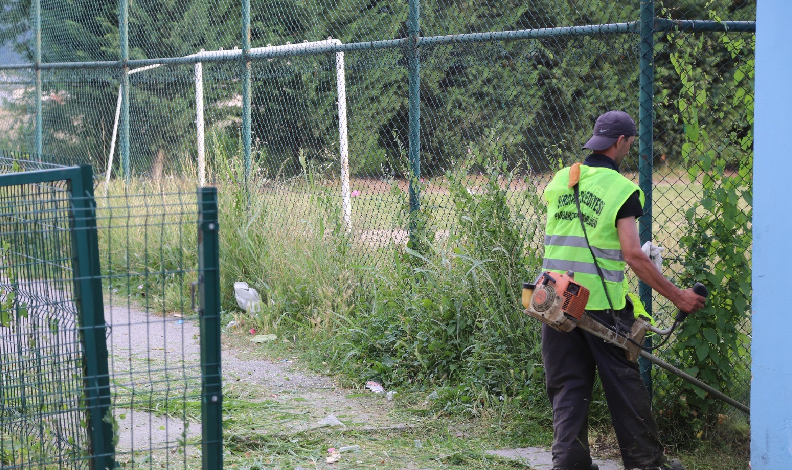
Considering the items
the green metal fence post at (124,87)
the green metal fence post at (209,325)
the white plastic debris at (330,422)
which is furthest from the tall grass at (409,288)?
the green metal fence post at (124,87)

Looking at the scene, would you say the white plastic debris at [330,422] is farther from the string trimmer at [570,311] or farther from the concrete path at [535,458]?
the string trimmer at [570,311]

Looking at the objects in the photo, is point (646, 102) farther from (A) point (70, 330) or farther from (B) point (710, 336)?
(A) point (70, 330)

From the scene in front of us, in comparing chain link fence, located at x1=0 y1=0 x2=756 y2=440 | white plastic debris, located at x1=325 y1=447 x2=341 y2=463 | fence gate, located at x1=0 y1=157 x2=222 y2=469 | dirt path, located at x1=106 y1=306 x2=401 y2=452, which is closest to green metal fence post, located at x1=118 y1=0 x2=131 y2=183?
chain link fence, located at x1=0 y1=0 x2=756 y2=440

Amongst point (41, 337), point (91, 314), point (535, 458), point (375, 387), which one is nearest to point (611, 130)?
point (535, 458)

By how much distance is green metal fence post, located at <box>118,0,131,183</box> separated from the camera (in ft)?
33.3

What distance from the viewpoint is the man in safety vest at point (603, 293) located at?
149 inches

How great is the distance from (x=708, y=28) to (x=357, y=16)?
4.35 m

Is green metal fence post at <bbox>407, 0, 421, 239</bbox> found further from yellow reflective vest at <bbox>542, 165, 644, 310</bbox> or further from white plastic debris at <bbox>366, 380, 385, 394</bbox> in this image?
yellow reflective vest at <bbox>542, 165, 644, 310</bbox>

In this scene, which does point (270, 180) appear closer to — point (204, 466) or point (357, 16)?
point (357, 16)

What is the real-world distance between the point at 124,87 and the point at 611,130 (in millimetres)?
7794

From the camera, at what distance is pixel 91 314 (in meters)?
3.19

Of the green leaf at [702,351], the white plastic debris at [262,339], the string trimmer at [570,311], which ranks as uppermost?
the string trimmer at [570,311]

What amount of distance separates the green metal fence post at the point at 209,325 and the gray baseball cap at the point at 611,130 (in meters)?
1.89

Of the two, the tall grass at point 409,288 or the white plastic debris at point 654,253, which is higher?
the white plastic debris at point 654,253
